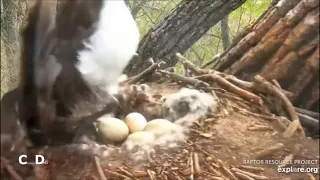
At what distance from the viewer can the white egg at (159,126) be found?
87 cm

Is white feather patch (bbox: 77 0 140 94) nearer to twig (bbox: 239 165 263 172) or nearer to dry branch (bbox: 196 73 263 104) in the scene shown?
dry branch (bbox: 196 73 263 104)

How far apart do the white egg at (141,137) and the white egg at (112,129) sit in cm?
1

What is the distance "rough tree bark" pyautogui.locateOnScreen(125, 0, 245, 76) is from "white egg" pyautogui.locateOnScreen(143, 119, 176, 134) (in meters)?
0.11

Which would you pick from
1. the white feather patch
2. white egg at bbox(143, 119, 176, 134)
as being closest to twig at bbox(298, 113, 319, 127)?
white egg at bbox(143, 119, 176, 134)

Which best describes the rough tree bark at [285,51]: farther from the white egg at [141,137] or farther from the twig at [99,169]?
the twig at [99,169]

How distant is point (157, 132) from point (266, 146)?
21 centimetres

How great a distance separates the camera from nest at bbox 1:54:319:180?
2.75ft

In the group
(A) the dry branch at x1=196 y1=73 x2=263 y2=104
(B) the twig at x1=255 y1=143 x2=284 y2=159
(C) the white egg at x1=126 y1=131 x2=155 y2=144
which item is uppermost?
(A) the dry branch at x1=196 y1=73 x2=263 y2=104

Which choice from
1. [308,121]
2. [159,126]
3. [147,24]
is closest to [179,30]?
[147,24]

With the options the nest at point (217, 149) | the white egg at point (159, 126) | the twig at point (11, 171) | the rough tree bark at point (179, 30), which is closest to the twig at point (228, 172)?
the nest at point (217, 149)

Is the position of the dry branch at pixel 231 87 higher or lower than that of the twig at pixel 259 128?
higher

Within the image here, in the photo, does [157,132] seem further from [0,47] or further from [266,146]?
[0,47]

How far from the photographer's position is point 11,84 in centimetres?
91

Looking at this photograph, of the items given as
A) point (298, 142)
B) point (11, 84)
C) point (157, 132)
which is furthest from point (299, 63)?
point (11, 84)
